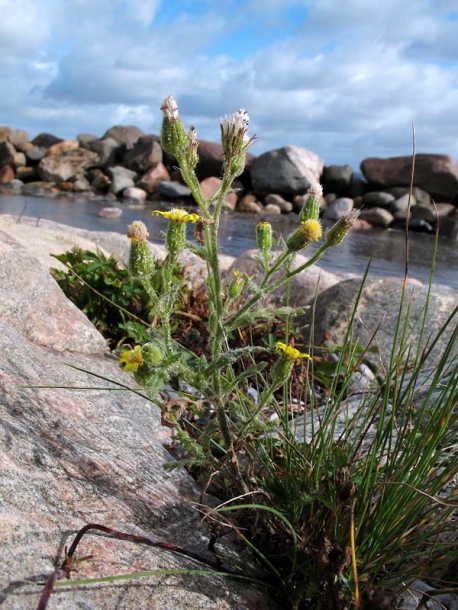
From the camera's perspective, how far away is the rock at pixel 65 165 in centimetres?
2550

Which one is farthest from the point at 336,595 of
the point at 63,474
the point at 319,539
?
the point at 63,474

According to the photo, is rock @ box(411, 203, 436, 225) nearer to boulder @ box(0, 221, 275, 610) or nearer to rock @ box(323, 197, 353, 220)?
rock @ box(323, 197, 353, 220)

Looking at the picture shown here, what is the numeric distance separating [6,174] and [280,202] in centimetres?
Answer: 1156

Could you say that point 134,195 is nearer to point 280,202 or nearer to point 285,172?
point 280,202

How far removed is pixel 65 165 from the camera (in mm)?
25859

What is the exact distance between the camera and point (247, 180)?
83.3 feet

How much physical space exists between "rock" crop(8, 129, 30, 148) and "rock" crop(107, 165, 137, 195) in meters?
6.98

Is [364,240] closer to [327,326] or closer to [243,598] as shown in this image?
[327,326]

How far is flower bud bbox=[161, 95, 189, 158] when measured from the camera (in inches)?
73.1

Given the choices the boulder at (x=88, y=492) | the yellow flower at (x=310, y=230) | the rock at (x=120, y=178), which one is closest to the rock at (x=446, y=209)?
the rock at (x=120, y=178)

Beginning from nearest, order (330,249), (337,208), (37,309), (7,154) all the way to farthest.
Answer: (37,309)
(330,249)
(337,208)
(7,154)

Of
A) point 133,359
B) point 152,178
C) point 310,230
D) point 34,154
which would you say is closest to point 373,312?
point 310,230

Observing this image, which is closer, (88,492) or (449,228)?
(88,492)

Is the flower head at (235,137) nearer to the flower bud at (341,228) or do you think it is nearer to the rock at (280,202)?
the flower bud at (341,228)
